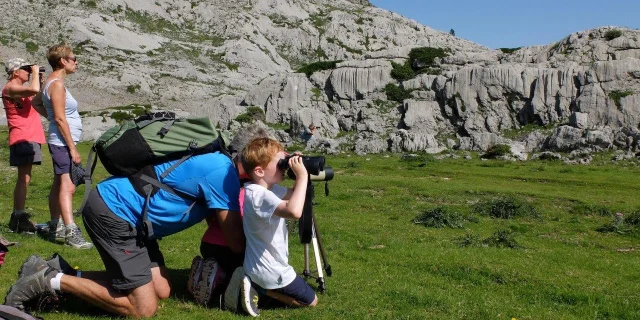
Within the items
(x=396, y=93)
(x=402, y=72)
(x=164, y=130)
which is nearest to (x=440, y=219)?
(x=164, y=130)

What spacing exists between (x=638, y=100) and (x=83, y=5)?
116 meters

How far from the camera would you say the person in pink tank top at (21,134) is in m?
12.0

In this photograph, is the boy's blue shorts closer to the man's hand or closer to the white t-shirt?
the white t-shirt

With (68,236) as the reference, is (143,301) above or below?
above

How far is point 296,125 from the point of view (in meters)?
51.4

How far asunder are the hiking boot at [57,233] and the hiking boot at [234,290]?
5897 mm

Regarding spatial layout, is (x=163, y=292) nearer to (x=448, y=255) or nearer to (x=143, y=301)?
(x=143, y=301)

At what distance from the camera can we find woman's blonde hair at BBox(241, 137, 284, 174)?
716 centimetres

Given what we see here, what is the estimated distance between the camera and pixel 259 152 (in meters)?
7.17

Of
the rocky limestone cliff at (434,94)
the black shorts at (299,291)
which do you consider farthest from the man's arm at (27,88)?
the rocky limestone cliff at (434,94)

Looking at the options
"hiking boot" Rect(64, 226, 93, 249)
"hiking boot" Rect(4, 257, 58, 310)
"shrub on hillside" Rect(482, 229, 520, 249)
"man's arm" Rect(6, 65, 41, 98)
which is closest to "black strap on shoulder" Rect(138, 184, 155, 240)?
"hiking boot" Rect(4, 257, 58, 310)

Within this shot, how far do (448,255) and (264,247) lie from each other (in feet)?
19.9

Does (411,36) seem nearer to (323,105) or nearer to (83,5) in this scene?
(83,5)

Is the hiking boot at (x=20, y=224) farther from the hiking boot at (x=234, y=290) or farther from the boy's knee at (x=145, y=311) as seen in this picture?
the hiking boot at (x=234, y=290)
